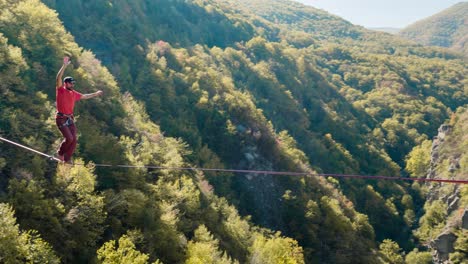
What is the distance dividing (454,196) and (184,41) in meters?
87.6

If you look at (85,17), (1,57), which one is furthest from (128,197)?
(85,17)

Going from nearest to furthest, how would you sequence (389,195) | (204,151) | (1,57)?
(1,57)
(204,151)
(389,195)

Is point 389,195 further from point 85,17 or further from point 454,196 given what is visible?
point 85,17

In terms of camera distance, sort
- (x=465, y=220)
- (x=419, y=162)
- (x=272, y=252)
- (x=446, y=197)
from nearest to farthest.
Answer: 1. (x=272, y=252)
2. (x=465, y=220)
3. (x=446, y=197)
4. (x=419, y=162)

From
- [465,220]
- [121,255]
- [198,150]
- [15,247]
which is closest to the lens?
[15,247]

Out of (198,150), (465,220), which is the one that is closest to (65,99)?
(198,150)

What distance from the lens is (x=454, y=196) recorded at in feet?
278

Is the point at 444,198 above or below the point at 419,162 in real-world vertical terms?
above

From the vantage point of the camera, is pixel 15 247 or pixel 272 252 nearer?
pixel 15 247

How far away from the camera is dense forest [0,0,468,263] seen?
35938mm

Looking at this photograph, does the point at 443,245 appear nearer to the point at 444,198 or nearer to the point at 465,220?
the point at 465,220

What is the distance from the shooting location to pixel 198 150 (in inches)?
2822

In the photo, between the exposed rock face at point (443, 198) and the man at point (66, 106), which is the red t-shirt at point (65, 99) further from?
the exposed rock face at point (443, 198)

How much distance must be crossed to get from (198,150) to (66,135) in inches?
2271
